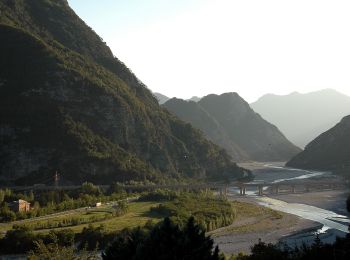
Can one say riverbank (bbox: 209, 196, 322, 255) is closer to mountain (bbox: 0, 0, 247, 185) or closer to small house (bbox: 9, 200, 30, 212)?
small house (bbox: 9, 200, 30, 212)

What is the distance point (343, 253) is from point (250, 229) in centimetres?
6800

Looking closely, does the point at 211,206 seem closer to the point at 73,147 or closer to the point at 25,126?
the point at 73,147

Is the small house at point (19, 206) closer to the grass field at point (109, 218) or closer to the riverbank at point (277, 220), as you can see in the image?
the grass field at point (109, 218)

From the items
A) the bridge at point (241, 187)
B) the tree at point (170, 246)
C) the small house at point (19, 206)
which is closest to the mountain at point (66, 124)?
the bridge at point (241, 187)

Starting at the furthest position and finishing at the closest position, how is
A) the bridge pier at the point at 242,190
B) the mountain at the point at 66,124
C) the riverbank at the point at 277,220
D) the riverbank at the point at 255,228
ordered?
the bridge pier at the point at 242,190
the mountain at the point at 66,124
the riverbank at the point at 277,220
the riverbank at the point at 255,228

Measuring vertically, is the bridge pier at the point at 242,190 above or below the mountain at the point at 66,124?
below

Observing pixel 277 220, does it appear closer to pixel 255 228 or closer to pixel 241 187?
pixel 255 228

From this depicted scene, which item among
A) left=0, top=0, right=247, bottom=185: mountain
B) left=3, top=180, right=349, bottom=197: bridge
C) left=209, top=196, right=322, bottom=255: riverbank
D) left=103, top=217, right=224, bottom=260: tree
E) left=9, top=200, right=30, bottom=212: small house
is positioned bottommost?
left=209, top=196, right=322, bottom=255: riverbank

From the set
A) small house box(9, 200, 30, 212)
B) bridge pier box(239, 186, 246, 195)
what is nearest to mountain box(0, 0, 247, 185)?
bridge pier box(239, 186, 246, 195)

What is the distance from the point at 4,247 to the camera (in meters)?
76.5

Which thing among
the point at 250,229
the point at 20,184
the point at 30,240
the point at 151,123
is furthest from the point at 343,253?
the point at 151,123

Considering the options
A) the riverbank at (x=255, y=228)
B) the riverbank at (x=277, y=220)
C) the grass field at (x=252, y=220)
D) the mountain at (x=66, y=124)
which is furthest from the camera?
the mountain at (x=66, y=124)

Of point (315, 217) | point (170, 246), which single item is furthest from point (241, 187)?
point (170, 246)

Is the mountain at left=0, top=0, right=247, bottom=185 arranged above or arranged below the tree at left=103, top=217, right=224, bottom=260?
above
